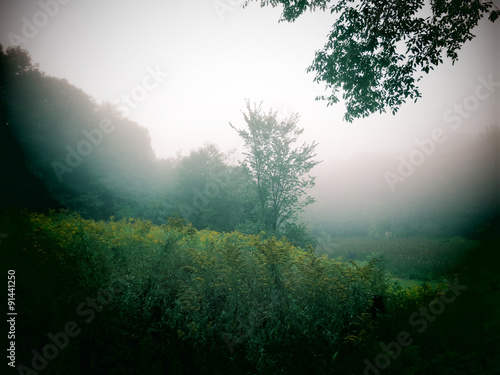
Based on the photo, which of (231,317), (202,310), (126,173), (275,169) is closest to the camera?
(231,317)

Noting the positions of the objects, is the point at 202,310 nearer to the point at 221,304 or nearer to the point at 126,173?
the point at 221,304

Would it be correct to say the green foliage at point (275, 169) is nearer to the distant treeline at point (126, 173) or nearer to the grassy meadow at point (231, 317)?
the distant treeline at point (126, 173)

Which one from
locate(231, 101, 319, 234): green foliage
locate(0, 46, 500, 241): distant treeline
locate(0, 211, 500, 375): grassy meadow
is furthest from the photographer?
locate(0, 46, 500, 241): distant treeline

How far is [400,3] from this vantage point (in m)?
4.46

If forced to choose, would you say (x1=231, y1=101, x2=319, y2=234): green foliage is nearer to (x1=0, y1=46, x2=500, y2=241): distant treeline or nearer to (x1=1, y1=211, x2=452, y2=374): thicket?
(x1=0, y1=46, x2=500, y2=241): distant treeline

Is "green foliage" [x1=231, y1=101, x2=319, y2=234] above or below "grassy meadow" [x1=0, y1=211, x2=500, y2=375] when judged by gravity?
above

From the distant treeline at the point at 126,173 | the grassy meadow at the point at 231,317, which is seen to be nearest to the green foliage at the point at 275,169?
the distant treeline at the point at 126,173

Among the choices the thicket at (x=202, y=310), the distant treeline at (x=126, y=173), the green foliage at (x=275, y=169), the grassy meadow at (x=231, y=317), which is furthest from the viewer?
the distant treeline at (x=126, y=173)

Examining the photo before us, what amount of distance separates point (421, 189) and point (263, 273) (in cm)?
3743

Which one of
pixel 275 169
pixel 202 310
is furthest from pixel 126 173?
pixel 202 310

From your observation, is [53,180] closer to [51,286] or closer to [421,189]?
[51,286]

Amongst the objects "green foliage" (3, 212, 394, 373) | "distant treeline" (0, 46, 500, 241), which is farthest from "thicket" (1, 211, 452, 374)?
"distant treeline" (0, 46, 500, 241)

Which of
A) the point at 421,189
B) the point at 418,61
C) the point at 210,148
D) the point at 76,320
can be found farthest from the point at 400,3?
the point at 421,189

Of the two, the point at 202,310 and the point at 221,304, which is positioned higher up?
the point at 221,304
